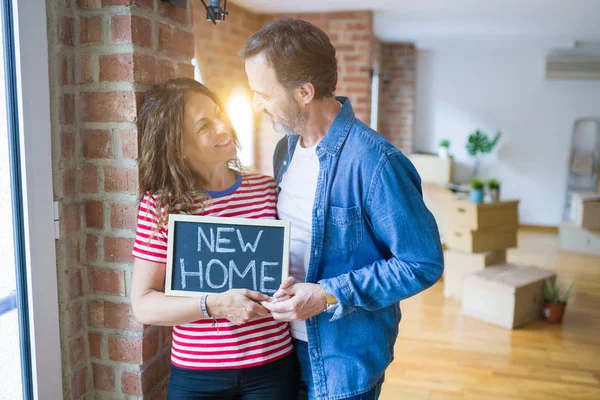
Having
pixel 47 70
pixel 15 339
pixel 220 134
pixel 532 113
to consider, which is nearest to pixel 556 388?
pixel 220 134

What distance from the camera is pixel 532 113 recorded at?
7.26m

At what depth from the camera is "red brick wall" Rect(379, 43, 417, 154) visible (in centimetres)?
734

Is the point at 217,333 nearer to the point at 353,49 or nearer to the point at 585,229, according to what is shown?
the point at 353,49

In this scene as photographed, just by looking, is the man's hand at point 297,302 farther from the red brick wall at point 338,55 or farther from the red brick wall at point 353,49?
the red brick wall at point 353,49

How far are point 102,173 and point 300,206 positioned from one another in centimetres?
51

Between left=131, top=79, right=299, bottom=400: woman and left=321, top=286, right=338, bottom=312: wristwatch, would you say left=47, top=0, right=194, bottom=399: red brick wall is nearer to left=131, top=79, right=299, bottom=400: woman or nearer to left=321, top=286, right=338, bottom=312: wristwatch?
left=131, top=79, right=299, bottom=400: woman

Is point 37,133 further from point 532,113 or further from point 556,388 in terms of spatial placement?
point 532,113

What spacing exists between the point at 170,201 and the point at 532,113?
7.14 m

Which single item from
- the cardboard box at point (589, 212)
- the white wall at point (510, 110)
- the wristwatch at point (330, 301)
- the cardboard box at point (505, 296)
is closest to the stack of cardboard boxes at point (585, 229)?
the cardboard box at point (589, 212)

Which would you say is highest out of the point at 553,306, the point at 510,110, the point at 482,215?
the point at 510,110

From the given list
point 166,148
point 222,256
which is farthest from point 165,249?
point 166,148

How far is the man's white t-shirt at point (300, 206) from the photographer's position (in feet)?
4.20

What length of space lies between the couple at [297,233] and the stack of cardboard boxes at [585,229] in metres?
5.59

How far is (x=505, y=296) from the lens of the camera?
146 inches
